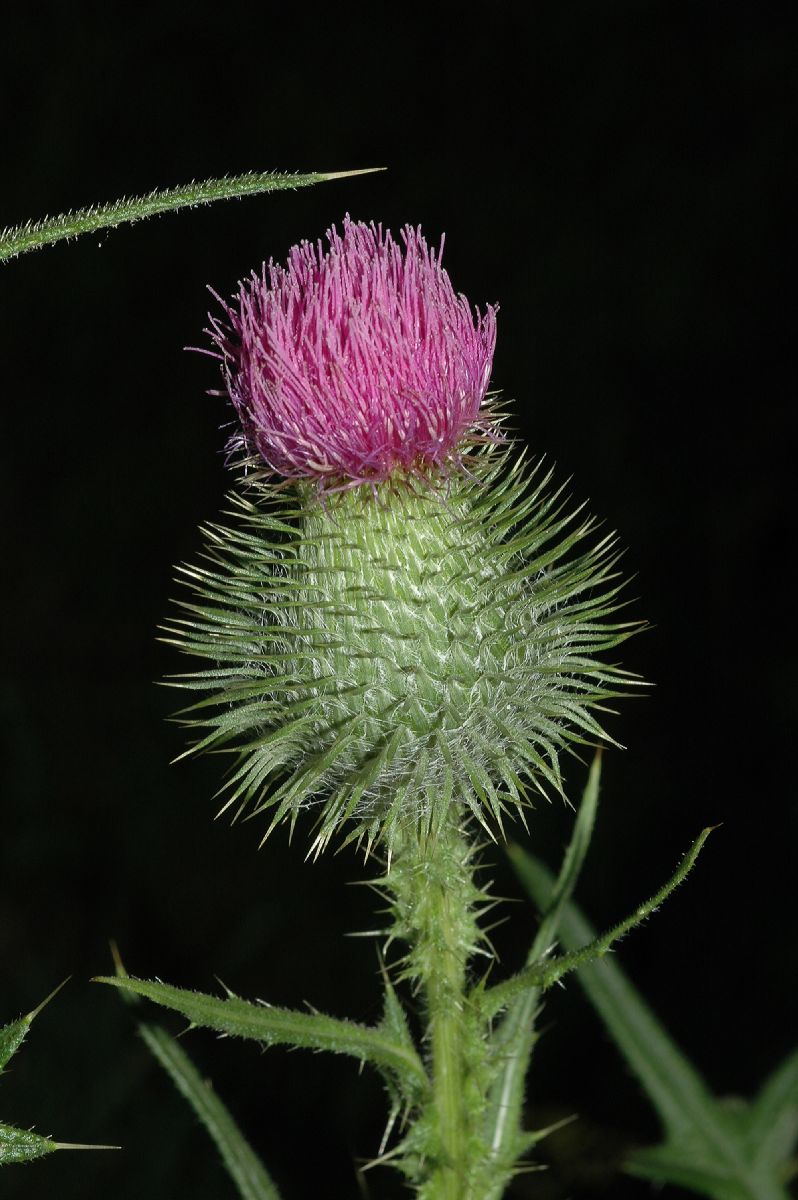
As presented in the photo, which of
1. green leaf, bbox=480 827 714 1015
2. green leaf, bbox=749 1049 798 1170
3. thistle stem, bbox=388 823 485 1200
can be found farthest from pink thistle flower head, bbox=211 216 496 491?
green leaf, bbox=749 1049 798 1170

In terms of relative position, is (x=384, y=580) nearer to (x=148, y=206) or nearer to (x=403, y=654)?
(x=403, y=654)

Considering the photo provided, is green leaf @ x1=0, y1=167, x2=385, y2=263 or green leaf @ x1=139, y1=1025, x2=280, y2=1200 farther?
green leaf @ x1=139, y1=1025, x2=280, y2=1200

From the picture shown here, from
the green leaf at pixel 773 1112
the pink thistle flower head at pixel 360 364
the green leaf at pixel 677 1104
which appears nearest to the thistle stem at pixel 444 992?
the green leaf at pixel 677 1104

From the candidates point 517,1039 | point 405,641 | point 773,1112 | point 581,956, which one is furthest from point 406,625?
point 773,1112

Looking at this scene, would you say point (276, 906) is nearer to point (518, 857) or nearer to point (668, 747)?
point (668, 747)

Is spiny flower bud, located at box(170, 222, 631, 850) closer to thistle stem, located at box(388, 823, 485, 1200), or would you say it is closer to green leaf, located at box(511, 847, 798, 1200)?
thistle stem, located at box(388, 823, 485, 1200)

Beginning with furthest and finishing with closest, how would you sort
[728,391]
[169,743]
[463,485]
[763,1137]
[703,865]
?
[728,391]
[169,743]
[703,865]
[763,1137]
[463,485]

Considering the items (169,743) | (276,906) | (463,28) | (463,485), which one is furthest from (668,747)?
(463,28)
